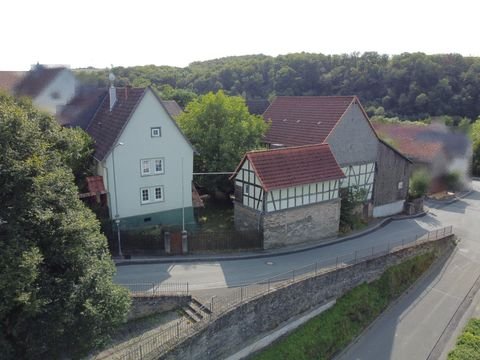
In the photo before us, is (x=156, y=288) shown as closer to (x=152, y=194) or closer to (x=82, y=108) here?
(x=152, y=194)

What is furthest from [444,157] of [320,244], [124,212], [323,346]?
[124,212]

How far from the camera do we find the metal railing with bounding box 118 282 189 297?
19594mm

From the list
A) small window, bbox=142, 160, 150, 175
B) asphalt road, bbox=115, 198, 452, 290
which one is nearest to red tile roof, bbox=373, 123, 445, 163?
asphalt road, bbox=115, 198, 452, 290

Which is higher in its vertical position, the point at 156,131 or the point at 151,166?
the point at 156,131

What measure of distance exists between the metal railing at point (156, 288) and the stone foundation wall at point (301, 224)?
23.5ft

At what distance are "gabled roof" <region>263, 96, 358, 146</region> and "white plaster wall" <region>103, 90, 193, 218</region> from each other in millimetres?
10224

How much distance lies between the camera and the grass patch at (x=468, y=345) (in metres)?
20.8

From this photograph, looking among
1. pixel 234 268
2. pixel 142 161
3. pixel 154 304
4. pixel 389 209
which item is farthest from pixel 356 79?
pixel 154 304

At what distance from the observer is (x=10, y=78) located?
2548 cm

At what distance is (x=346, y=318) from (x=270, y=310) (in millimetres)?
5530

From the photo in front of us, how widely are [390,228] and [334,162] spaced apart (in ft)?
26.6

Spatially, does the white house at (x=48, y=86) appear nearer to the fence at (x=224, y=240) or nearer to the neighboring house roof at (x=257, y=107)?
the fence at (x=224, y=240)

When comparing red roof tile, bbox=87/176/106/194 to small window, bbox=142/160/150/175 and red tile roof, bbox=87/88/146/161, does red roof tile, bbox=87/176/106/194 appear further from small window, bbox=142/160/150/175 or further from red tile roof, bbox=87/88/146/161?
small window, bbox=142/160/150/175

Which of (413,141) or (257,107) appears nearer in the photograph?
(413,141)
